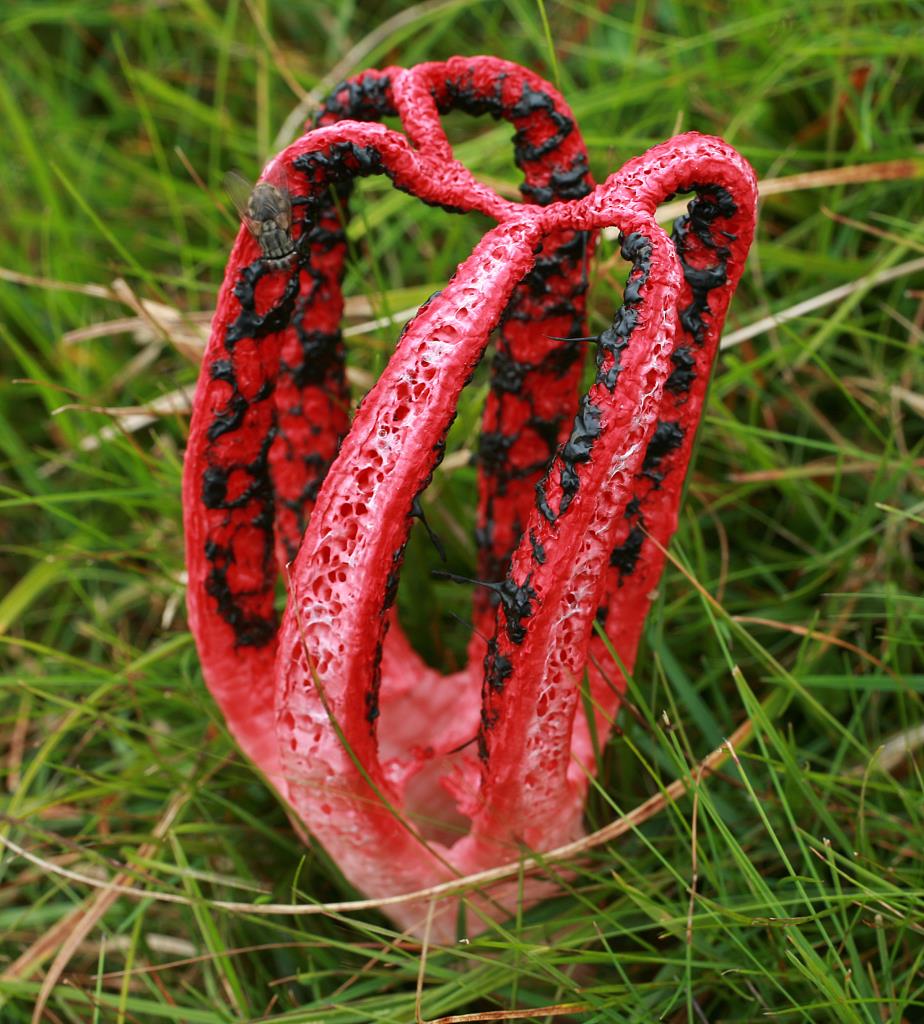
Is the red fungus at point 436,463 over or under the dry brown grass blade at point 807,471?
over

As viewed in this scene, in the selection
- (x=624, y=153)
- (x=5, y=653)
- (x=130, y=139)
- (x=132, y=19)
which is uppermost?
(x=132, y=19)

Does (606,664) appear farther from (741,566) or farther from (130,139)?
(130,139)

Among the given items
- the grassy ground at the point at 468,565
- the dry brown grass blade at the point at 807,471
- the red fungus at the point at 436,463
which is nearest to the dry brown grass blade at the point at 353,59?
the grassy ground at the point at 468,565

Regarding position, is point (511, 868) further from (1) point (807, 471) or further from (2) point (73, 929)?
(1) point (807, 471)

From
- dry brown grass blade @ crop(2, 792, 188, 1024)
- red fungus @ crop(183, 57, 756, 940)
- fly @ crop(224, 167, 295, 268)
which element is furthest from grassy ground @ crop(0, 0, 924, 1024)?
fly @ crop(224, 167, 295, 268)

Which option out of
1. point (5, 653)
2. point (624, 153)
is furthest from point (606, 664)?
point (5, 653)

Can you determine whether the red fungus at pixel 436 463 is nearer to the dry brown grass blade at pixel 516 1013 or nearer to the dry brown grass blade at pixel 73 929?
the dry brown grass blade at pixel 516 1013
